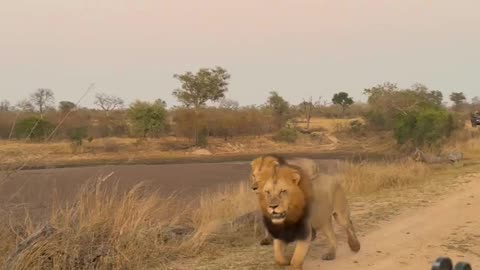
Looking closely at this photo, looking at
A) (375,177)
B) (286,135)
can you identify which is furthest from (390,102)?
(375,177)

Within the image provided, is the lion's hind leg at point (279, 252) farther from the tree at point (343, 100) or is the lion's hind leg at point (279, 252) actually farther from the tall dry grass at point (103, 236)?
the tree at point (343, 100)

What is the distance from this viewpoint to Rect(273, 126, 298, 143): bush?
2004 inches

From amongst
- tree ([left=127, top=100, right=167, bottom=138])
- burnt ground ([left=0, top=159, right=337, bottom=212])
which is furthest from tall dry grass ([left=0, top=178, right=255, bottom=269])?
tree ([left=127, top=100, right=167, bottom=138])

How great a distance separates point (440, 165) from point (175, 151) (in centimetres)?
2609

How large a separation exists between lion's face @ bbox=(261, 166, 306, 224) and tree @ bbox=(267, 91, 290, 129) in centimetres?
4919

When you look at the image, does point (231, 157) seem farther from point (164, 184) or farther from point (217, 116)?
point (164, 184)

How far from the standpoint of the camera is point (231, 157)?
43.9 m

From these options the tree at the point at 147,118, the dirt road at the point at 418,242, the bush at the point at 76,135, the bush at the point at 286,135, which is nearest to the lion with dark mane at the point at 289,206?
the dirt road at the point at 418,242

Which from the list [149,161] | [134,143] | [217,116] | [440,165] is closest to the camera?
[440,165]

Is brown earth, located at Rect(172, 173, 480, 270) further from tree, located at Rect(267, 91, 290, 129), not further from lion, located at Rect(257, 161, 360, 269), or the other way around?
tree, located at Rect(267, 91, 290, 129)

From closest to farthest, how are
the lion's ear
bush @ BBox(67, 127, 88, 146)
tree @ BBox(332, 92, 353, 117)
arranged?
the lion's ear, bush @ BBox(67, 127, 88, 146), tree @ BBox(332, 92, 353, 117)

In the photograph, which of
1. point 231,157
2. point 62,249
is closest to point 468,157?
point 231,157

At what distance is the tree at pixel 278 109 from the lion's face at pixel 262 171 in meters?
49.0

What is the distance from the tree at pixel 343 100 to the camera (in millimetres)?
78062
